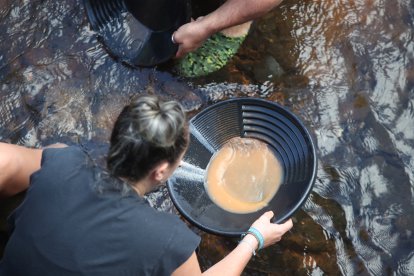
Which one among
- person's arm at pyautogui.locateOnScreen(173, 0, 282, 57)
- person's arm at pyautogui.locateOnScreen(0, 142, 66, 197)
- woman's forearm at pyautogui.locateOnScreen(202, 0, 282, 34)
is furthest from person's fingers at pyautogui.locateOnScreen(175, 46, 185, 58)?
person's arm at pyautogui.locateOnScreen(0, 142, 66, 197)

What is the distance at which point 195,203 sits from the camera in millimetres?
2408

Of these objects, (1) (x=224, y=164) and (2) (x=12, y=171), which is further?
(1) (x=224, y=164)

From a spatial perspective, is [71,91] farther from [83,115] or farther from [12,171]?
[12,171]

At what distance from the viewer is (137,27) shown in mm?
2975

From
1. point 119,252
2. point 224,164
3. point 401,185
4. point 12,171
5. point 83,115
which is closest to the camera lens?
point 119,252

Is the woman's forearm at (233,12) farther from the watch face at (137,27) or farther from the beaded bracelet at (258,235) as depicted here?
the beaded bracelet at (258,235)

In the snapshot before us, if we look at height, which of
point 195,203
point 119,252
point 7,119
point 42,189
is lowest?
point 195,203

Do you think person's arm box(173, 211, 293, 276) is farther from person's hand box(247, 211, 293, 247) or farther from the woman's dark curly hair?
the woman's dark curly hair

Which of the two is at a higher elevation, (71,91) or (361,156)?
(71,91)

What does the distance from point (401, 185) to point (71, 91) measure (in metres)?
1.88

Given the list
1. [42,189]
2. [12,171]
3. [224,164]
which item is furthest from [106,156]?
[224,164]

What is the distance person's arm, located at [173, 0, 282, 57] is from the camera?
2639 millimetres

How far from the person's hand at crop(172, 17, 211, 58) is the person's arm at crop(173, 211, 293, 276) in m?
1.00

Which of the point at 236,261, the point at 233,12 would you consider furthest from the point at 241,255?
the point at 233,12
